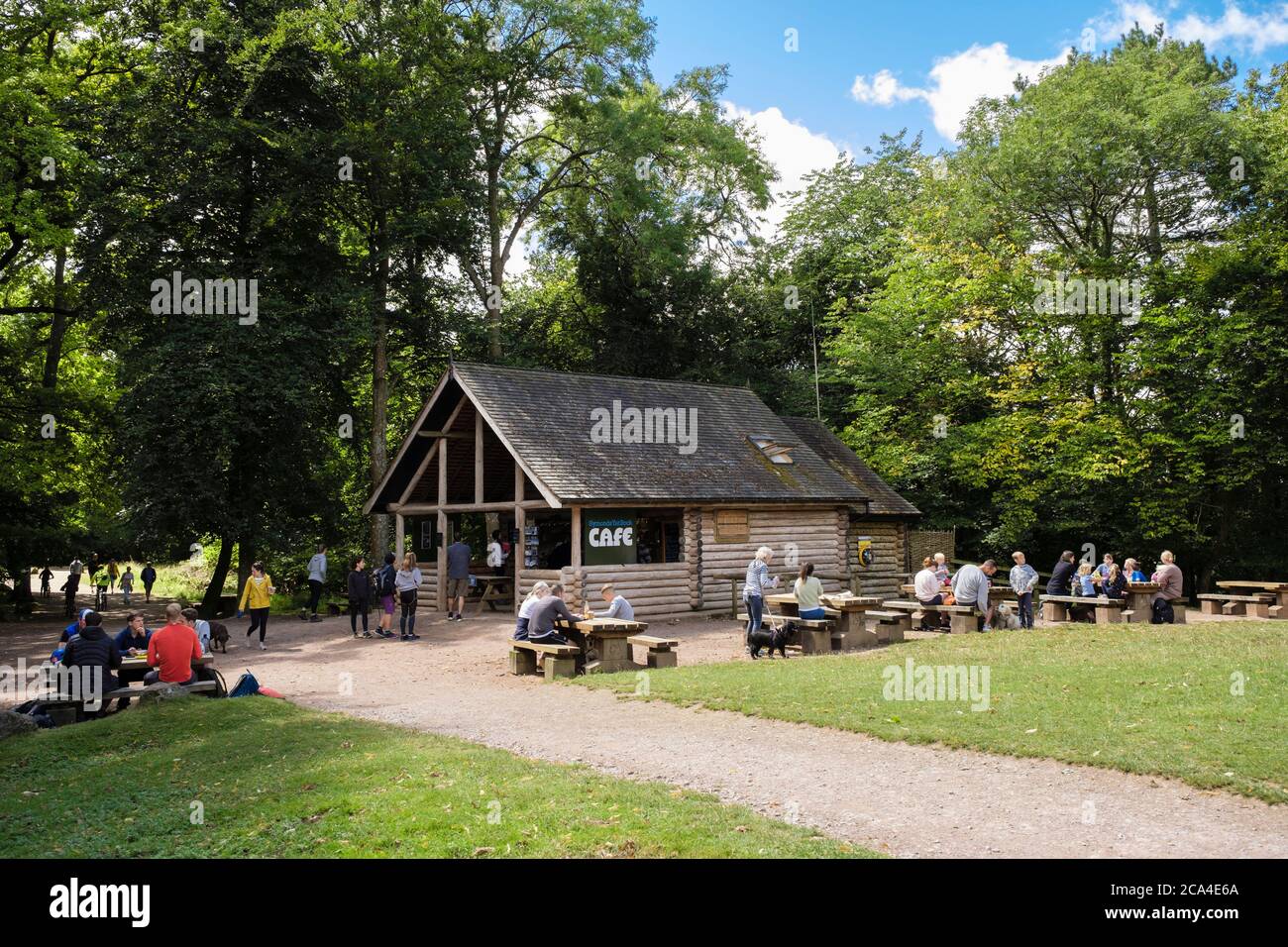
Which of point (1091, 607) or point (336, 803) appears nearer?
point (336, 803)

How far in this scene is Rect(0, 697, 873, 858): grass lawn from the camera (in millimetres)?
6328

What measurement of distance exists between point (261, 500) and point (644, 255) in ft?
59.5

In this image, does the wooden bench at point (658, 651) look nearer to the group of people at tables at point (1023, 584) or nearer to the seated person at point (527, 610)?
the seated person at point (527, 610)

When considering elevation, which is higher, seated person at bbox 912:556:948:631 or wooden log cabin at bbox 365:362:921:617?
wooden log cabin at bbox 365:362:921:617

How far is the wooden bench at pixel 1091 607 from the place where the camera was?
64.9 feet

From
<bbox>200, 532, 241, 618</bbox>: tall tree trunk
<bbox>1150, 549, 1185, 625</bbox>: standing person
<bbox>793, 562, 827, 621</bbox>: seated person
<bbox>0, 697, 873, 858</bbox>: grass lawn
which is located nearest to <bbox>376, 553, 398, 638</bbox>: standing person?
<bbox>200, 532, 241, 618</bbox>: tall tree trunk

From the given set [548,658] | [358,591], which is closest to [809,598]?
[548,658]

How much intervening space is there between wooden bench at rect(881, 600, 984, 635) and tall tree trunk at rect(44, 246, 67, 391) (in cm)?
2480

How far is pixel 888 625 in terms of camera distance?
727 inches

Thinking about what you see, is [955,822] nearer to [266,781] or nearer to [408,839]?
[408,839]

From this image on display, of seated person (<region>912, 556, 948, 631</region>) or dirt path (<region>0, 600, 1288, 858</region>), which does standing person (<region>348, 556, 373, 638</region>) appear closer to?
dirt path (<region>0, 600, 1288, 858</region>)

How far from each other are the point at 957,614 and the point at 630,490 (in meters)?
7.98

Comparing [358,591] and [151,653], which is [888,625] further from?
[151,653]

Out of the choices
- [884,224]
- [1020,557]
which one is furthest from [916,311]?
[1020,557]
